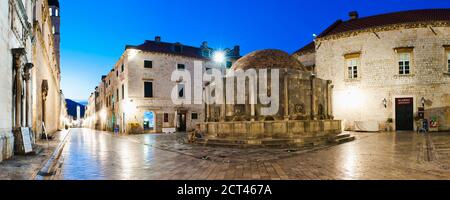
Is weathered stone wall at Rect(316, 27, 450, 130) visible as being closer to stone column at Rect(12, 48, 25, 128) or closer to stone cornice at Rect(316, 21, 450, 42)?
stone cornice at Rect(316, 21, 450, 42)

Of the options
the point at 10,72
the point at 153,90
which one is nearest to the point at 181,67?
the point at 153,90

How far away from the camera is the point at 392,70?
25.0m

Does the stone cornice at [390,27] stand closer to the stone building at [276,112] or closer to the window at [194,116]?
the stone building at [276,112]

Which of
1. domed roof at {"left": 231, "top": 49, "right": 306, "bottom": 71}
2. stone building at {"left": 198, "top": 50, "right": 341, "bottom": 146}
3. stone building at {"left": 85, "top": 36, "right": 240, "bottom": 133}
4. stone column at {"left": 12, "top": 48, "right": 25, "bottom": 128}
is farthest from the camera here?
stone building at {"left": 85, "top": 36, "right": 240, "bottom": 133}

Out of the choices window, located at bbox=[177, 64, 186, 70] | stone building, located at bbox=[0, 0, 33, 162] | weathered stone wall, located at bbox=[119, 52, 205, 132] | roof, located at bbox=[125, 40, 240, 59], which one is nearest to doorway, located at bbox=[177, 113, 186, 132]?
weathered stone wall, located at bbox=[119, 52, 205, 132]

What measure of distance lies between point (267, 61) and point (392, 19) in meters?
17.1

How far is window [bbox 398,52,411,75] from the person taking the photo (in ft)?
81.2

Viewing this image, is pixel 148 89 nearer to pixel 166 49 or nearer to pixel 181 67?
pixel 181 67

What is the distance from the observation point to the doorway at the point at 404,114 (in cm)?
2452

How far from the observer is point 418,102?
2423cm

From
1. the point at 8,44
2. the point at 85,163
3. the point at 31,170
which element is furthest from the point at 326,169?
the point at 8,44

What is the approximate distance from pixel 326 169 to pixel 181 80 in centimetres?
2786

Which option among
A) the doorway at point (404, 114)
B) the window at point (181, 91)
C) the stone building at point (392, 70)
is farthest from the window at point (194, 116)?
the doorway at point (404, 114)

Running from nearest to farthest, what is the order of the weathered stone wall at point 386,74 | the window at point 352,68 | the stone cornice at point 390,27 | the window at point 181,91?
the stone cornice at point 390,27 < the weathered stone wall at point 386,74 < the window at point 352,68 < the window at point 181,91
